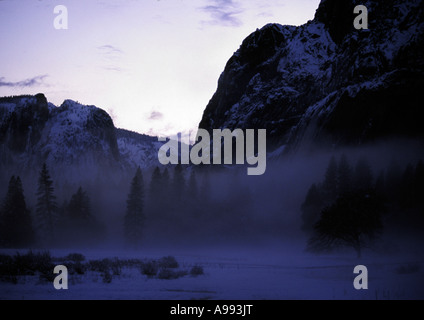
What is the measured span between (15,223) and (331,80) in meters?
111

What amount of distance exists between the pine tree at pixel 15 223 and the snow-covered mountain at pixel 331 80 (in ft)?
258

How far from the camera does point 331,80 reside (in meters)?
139

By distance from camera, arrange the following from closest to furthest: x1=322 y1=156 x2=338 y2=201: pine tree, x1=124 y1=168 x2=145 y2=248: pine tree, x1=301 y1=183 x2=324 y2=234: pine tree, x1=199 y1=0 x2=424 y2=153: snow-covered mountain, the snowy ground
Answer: the snowy ground, x1=301 y1=183 x2=324 y2=234: pine tree, x1=124 y1=168 x2=145 y2=248: pine tree, x1=322 y1=156 x2=338 y2=201: pine tree, x1=199 y1=0 x2=424 y2=153: snow-covered mountain

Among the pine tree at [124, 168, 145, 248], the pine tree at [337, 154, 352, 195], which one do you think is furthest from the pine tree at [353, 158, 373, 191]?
the pine tree at [124, 168, 145, 248]

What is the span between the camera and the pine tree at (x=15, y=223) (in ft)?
186

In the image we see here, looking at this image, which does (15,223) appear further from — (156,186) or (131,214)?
(156,186)

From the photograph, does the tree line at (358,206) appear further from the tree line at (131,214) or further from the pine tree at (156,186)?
the pine tree at (156,186)

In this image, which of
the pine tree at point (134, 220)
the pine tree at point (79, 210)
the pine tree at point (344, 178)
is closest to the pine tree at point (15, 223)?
the pine tree at point (79, 210)

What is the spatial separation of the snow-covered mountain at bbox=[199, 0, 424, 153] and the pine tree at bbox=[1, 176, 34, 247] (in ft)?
258

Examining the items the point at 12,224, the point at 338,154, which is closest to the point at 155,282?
the point at 12,224

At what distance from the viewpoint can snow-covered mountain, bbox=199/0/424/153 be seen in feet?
353

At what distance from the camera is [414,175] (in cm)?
6212

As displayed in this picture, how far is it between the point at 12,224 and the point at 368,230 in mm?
45978

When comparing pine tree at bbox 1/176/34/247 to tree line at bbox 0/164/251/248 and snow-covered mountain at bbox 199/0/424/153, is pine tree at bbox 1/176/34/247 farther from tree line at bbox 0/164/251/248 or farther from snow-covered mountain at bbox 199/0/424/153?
snow-covered mountain at bbox 199/0/424/153
